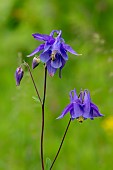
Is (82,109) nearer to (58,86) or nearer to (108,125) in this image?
(108,125)

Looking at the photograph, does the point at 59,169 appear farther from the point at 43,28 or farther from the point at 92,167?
the point at 43,28

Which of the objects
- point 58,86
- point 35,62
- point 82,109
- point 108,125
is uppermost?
point 58,86

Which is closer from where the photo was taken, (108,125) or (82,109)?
(82,109)

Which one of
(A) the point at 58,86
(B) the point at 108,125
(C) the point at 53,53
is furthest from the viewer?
(A) the point at 58,86

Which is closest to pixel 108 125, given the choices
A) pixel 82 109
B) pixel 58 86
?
pixel 58 86

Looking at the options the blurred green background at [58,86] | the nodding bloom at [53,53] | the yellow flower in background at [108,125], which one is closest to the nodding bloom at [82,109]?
the nodding bloom at [53,53]

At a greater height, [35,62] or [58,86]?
[58,86]

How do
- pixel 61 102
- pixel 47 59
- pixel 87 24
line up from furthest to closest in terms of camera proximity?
pixel 87 24 < pixel 61 102 < pixel 47 59

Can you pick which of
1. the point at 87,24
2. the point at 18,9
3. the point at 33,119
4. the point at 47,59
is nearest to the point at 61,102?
the point at 33,119

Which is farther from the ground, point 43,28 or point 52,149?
point 43,28
